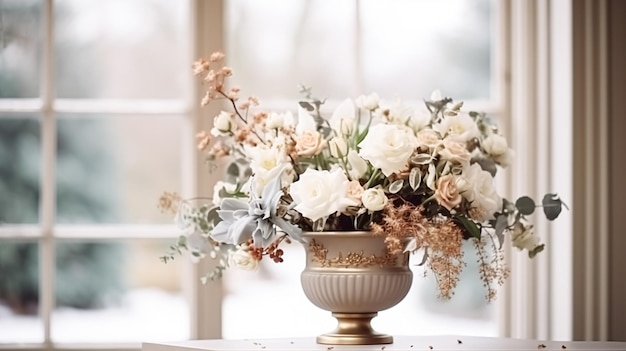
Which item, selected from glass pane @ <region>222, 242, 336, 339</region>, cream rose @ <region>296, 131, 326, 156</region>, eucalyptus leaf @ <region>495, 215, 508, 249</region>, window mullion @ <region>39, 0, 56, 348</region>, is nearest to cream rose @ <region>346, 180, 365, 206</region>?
cream rose @ <region>296, 131, 326, 156</region>

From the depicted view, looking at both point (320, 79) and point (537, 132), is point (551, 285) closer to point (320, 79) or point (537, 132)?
point (537, 132)

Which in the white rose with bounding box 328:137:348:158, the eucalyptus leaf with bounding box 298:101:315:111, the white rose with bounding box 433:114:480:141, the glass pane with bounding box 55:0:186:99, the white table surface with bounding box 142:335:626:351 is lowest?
the white table surface with bounding box 142:335:626:351

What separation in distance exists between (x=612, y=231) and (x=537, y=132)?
1.00 ft

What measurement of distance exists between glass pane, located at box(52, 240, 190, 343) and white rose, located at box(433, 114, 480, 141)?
2.69 feet

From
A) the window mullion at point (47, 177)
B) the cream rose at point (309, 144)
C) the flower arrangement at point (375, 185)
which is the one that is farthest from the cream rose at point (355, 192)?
the window mullion at point (47, 177)

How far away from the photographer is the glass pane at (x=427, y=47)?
8.95 feet

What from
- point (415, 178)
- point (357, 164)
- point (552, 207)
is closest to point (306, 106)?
point (357, 164)

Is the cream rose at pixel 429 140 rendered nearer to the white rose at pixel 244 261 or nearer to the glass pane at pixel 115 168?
the white rose at pixel 244 261

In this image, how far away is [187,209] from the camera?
7.81 ft

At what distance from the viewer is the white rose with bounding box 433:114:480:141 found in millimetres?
2166

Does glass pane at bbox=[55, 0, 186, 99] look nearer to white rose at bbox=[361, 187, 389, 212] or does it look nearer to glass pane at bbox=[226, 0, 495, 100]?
glass pane at bbox=[226, 0, 495, 100]

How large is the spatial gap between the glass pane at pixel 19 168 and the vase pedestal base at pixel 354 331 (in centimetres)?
89

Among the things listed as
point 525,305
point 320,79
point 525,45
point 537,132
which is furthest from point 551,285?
point 320,79

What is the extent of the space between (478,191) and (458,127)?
0.16 meters
